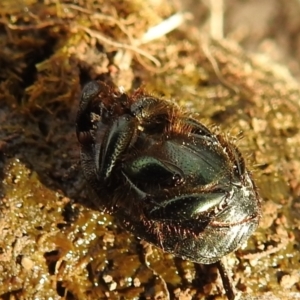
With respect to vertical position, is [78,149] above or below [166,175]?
above

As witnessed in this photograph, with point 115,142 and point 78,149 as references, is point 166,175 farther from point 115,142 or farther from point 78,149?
point 78,149

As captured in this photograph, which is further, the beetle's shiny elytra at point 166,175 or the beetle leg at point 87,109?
the beetle leg at point 87,109

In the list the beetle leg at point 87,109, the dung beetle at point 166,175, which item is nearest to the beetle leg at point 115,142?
the dung beetle at point 166,175

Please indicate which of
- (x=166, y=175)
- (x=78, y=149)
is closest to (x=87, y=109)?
(x=78, y=149)

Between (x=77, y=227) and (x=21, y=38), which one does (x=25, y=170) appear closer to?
(x=77, y=227)

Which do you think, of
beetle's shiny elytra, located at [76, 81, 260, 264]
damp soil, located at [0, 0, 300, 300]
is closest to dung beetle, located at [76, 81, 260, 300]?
beetle's shiny elytra, located at [76, 81, 260, 264]

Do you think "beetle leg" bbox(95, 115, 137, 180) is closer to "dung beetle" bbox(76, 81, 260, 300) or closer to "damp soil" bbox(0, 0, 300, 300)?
"dung beetle" bbox(76, 81, 260, 300)

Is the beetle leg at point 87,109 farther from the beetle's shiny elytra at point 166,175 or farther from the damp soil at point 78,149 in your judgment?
the damp soil at point 78,149
